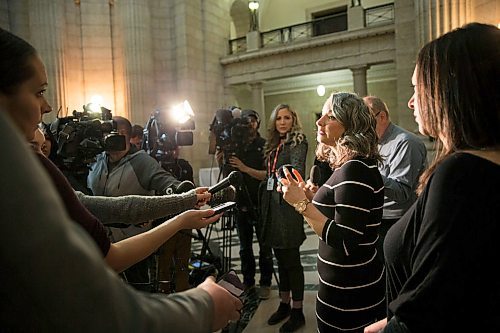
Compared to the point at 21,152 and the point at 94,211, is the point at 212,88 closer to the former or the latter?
the point at 94,211

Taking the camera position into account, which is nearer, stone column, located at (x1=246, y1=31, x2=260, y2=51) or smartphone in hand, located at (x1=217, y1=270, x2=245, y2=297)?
smartphone in hand, located at (x1=217, y1=270, x2=245, y2=297)

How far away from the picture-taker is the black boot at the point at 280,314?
324 cm

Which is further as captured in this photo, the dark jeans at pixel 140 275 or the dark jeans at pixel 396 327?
the dark jeans at pixel 140 275

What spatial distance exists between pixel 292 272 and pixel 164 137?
1.73 metres

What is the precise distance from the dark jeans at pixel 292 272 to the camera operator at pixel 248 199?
0.59m

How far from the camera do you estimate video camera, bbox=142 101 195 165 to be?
11.2 feet

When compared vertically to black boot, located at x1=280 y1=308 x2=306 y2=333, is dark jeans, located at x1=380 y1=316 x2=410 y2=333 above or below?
above

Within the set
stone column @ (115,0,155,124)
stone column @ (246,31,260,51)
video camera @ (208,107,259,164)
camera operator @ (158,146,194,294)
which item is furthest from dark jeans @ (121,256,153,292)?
stone column @ (246,31,260,51)

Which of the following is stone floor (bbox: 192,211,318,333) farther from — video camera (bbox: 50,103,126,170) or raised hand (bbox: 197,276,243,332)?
raised hand (bbox: 197,276,243,332)

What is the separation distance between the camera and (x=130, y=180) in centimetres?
276

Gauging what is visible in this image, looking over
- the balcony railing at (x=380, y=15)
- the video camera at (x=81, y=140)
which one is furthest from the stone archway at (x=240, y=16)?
the video camera at (x=81, y=140)

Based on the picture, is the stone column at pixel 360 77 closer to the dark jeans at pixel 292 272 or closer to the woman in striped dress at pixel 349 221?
the dark jeans at pixel 292 272

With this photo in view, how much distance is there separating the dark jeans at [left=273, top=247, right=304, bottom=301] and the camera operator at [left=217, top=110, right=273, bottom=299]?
0.59 m

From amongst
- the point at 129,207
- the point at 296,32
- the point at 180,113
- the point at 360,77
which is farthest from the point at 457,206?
the point at 296,32
